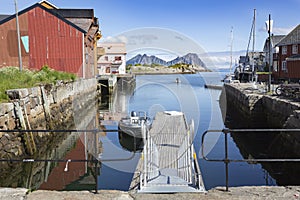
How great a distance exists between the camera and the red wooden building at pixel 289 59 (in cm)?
3175

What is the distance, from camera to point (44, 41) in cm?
2691

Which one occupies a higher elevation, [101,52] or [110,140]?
[101,52]

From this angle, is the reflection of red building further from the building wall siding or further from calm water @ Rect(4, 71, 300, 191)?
the building wall siding

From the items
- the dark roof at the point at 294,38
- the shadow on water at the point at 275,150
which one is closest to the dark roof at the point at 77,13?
the dark roof at the point at 294,38

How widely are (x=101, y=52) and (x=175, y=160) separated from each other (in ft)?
134

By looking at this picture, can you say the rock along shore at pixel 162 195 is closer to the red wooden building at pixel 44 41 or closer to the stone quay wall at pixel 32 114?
the stone quay wall at pixel 32 114

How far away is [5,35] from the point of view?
24172 millimetres

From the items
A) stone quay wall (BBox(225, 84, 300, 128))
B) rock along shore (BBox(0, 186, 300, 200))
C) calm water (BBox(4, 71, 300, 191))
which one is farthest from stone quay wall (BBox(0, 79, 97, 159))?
stone quay wall (BBox(225, 84, 300, 128))

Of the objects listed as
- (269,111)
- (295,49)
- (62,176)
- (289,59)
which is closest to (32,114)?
(62,176)

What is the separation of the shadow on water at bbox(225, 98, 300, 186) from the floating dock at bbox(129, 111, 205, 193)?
3323 mm

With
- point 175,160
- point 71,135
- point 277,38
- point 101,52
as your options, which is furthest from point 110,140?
point 277,38

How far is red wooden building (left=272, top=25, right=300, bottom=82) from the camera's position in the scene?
104 ft

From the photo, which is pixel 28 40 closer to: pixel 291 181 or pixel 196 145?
pixel 196 145

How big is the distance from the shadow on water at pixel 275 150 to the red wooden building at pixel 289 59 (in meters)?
16.3
